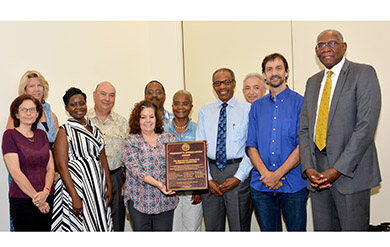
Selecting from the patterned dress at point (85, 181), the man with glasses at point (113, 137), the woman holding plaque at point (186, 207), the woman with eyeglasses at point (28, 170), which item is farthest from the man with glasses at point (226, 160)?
the woman with eyeglasses at point (28, 170)

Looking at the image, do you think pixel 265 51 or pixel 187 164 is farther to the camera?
pixel 265 51

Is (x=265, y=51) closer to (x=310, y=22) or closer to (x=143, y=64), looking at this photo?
(x=310, y=22)

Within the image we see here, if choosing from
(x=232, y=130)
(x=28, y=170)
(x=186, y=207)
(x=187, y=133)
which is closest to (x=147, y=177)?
(x=186, y=207)

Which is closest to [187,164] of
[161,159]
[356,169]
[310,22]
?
[161,159]

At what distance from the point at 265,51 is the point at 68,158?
3012 mm

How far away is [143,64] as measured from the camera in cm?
699

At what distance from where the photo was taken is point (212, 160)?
4.01 meters

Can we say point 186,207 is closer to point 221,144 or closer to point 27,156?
point 221,144

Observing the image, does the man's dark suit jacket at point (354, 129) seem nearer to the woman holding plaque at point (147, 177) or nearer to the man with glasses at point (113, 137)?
the woman holding plaque at point (147, 177)

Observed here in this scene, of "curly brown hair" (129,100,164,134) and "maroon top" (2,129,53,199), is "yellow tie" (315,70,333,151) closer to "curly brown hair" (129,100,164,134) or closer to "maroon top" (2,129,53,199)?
"curly brown hair" (129,100,164,134)

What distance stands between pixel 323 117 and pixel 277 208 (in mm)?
955

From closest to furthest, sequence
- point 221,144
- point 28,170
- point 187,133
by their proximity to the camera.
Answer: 1. point 28,170
2. point 221,144
3. point 187,133

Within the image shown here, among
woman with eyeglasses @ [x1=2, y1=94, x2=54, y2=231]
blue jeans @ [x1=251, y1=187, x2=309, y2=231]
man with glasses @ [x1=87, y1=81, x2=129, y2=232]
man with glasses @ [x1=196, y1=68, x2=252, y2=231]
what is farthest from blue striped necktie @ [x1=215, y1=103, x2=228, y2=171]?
woman with eyeglasses @ [x1=2, y1=94, x2=54, y2=231]

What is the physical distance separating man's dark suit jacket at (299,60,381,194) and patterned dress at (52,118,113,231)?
6.34ft
